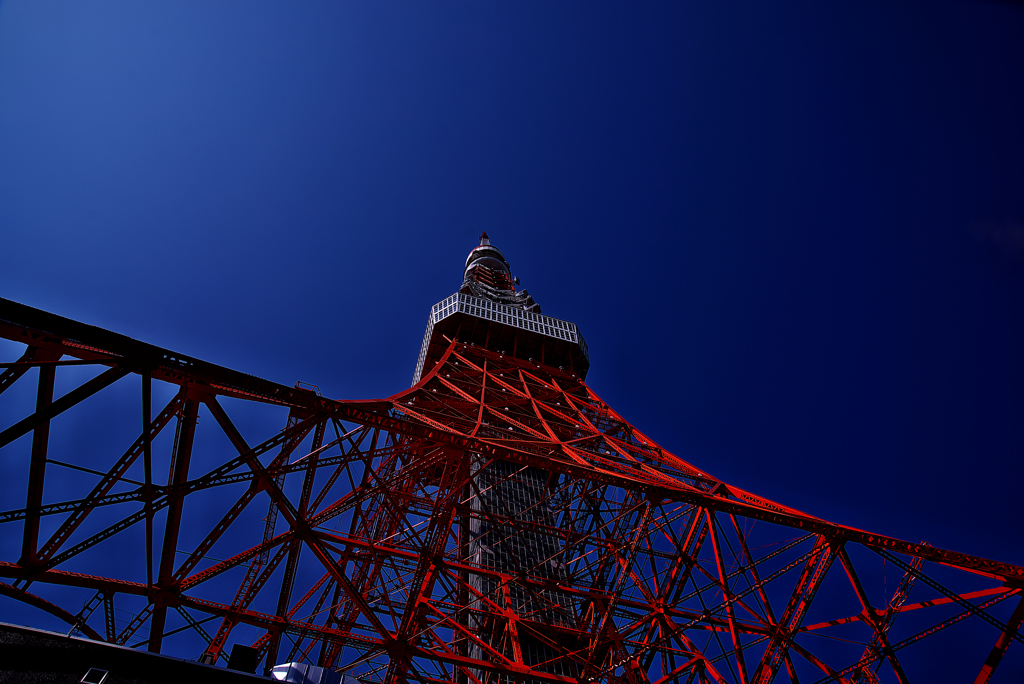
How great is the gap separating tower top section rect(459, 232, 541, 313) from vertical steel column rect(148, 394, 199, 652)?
82.2ft

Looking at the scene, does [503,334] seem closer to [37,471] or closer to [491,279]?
[491,279]

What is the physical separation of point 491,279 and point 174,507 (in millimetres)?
32904

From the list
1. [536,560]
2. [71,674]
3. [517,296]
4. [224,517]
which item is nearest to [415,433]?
[224,517]

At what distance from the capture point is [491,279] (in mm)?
41312

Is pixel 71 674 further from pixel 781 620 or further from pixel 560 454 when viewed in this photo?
pixel 781 620

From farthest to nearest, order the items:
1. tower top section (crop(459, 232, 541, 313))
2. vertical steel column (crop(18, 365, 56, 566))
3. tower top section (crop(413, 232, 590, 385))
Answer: tower top section (crop(459, 232, 541, 313)) → tower top section (crop(413, 232, 590, 385)) → vertical steel column (crop(18, 365, 56, 566))

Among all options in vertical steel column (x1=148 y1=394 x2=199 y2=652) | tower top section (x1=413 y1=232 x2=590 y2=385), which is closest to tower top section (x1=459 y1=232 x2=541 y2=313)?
tower top section (x1=413 y1=232 x2=590 y2=385)

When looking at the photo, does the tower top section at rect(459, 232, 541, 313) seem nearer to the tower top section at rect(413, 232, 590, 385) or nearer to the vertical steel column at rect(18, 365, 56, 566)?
the tower top section at rect(413, 232, 590, 385)

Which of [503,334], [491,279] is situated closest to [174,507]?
[503,334]

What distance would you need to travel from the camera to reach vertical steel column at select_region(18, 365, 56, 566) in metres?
8.11

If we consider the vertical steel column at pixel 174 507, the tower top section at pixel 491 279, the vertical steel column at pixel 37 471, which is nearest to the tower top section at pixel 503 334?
the tower top section at pixel 491 279

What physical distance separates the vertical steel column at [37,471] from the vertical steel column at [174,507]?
1770 millimetres

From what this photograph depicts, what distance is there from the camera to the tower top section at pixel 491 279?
37000mm

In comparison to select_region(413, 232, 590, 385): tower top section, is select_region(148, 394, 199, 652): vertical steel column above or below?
below
